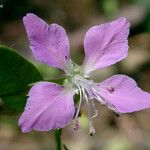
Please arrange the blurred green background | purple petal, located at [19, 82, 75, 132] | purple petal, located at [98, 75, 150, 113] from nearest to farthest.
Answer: purple petal, located at [19, 82, 75, 132]
purple petal, located at [98, 75, 150, 113]
the blurred green background

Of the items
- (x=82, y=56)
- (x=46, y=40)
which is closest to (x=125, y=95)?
(x=46, y=40)

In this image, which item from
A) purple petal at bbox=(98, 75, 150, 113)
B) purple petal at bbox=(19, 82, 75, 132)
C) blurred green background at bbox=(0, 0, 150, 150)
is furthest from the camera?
blurred green background at bbox=(0, 0, 150, 150)

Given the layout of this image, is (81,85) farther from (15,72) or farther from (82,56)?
(82,56)

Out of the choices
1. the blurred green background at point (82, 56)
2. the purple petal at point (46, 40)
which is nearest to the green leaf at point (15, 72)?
the purple petal at point (46, 40)

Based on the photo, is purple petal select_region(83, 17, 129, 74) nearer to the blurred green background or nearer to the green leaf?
the green leaf

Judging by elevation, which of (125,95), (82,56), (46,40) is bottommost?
(82,56)

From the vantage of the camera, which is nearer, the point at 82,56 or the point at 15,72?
the point at 15,72

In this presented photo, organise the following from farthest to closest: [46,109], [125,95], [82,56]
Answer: [82,56]
[125,95]
[46,109]

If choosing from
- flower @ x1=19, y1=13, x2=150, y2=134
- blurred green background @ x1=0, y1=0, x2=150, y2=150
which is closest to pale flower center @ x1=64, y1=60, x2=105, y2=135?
flower @ x1=19, y1=13, x2=150, y2=134
